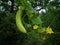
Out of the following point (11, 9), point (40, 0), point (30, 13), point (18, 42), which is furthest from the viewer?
point (40, 0)

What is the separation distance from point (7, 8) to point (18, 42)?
0.52 meters

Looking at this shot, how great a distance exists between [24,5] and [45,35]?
0.76 ft

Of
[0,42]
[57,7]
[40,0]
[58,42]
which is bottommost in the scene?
[0,42]

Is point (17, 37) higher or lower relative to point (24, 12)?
lower

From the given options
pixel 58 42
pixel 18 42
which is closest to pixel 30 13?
pixel 58 42

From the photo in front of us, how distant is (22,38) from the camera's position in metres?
2.53

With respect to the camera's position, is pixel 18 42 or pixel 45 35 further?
pixel 18 42

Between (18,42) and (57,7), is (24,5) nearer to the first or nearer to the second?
(57,7)

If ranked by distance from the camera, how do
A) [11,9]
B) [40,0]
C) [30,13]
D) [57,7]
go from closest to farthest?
[30,13], [57,7], [11,9], [40,0]

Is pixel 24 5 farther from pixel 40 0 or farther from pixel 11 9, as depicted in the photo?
pixel 40 0

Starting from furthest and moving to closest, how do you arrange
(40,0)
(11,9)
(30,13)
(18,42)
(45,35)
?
(40,0)
(11,9)
(18,42)
(45,35)
(30,13)

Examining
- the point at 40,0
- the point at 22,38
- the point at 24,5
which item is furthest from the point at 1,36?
the point at 24,5

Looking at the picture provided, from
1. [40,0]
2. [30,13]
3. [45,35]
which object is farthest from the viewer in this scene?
[40,0]

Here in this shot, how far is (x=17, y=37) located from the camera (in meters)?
2.58
